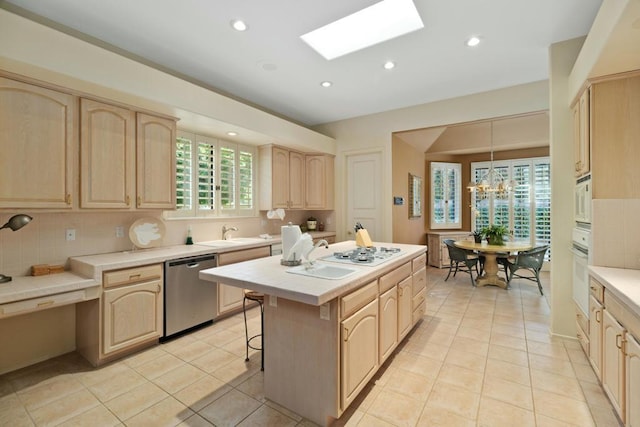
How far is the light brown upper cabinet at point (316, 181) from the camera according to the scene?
204 inches

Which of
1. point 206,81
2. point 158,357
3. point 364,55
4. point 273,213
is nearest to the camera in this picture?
point 158,357

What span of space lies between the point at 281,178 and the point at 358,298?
3155mm

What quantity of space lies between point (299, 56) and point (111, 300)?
291cm

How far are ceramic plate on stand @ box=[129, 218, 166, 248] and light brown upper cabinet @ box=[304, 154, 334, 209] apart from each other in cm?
245

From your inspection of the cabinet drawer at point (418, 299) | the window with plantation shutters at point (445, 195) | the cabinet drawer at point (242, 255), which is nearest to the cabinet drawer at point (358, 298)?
the cabinet drawer at point (418, 299)

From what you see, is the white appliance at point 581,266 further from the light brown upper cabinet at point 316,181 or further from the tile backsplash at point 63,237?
the tile backsplash at point 63,237

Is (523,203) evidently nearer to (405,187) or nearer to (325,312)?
(405,187)

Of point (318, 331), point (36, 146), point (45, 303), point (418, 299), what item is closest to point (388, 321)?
point (318, 331)

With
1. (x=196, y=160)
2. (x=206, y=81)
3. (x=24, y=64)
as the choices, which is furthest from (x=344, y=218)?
(x=24, y=64)

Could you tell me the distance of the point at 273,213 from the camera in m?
4.35

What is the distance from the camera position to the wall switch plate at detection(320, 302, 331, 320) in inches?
66.9

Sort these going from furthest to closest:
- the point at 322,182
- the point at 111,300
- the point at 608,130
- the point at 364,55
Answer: the point at 322,182
the point at 364,55
the point at 111,300
the point at 608,130

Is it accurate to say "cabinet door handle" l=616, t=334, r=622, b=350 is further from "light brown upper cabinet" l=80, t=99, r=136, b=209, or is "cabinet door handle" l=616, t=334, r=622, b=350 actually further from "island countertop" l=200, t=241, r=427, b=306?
"light brown upper cabinet" l=80, t=99, r=136, b=209

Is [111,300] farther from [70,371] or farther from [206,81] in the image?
[206,81]
